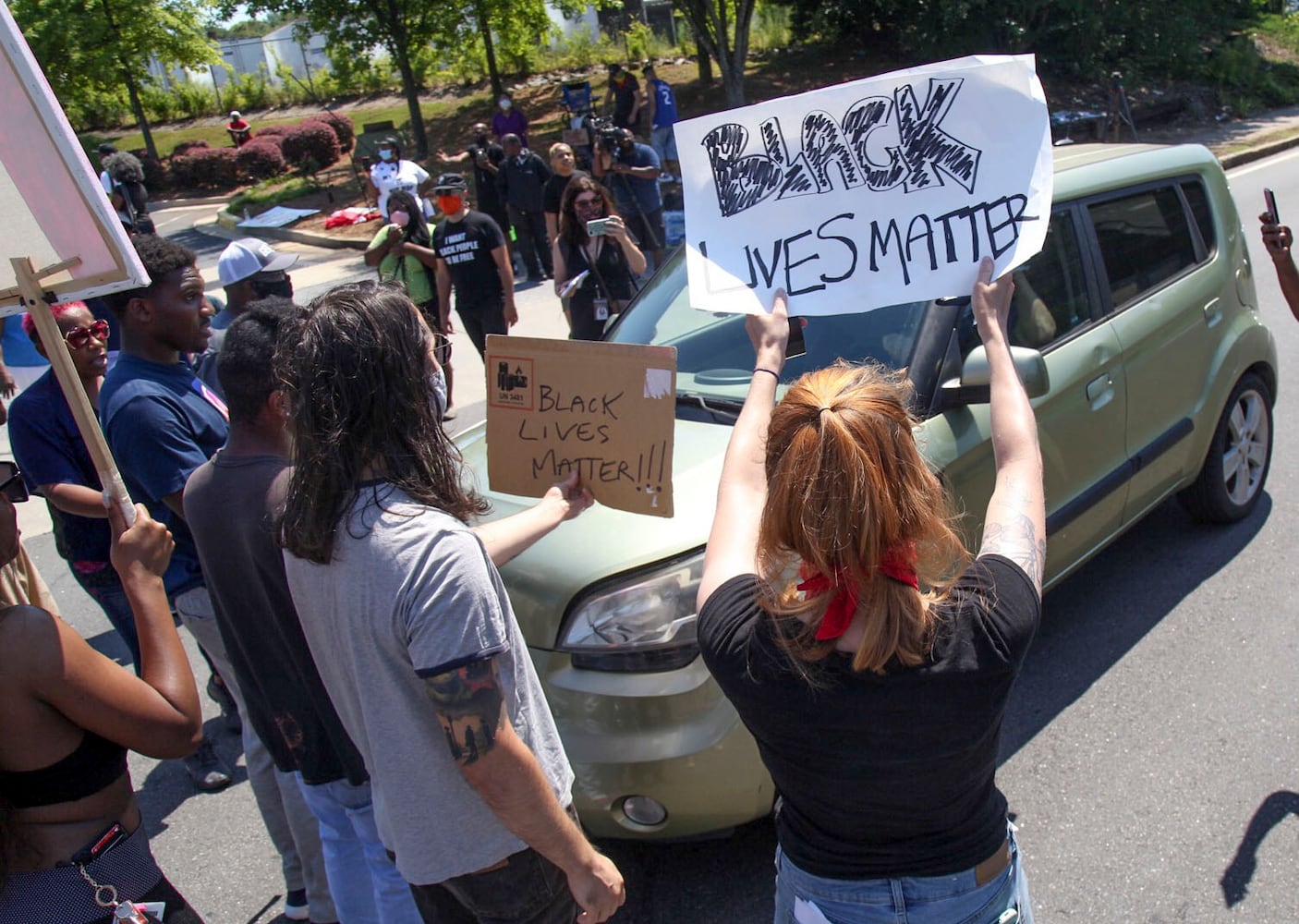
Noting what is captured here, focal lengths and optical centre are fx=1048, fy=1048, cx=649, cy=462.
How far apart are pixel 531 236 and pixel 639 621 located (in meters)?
10.6

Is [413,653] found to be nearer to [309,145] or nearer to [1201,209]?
[1201,209]

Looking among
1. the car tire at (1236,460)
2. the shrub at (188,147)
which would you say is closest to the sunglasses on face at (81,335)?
the car tire at (1236,460)

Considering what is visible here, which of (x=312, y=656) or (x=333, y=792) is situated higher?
(x=312, y=656)

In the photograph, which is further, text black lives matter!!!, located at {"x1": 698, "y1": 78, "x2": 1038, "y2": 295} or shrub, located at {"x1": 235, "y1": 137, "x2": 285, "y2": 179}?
shrub, located at {"x1": 235, "y1": 137, "x2": 285, "y2": 179}

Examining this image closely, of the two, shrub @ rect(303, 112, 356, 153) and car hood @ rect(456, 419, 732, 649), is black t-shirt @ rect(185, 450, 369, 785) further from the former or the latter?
shrub @ rect(303, 112, 356, 153)

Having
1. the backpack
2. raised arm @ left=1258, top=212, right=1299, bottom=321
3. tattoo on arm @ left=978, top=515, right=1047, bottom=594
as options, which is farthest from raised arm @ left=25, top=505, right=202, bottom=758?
the backpack

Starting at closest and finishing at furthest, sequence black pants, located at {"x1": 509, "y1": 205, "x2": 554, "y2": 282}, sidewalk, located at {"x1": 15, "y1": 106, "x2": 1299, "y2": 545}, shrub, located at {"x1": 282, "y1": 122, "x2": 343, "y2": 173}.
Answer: sidewalk, located at {"x1": 15, "y1": 106, "x2": 1299, "y2": 545} → black pants, located at {"x1": 509, "y1": 205, "x2": 554, "y2": 282} → shrub, located at {"x1": 282, "y1": 122, "x2": 343, "y2": 173}

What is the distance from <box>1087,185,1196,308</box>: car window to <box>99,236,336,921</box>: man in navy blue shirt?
3.27 metres

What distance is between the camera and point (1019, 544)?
64.4 inches

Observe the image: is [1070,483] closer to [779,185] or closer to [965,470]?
[965,470]

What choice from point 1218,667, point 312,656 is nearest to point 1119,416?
point 1218,667

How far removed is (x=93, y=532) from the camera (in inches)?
141

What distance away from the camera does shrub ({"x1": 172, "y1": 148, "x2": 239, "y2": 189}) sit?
83.6 ft

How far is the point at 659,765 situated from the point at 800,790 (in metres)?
1.14
